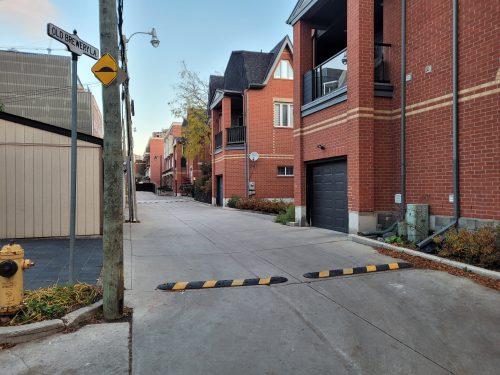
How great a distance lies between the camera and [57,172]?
36.5 feet

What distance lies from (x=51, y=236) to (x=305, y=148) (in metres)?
8.04

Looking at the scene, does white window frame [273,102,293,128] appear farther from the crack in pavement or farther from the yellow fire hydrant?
the yellow fire hydrant

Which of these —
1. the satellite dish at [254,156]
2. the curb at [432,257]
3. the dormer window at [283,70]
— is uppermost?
the dormer window at [283,70]

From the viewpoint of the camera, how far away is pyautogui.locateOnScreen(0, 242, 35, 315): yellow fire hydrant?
15.9 feet

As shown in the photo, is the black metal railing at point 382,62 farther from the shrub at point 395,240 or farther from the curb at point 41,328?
the curb at point 41,328

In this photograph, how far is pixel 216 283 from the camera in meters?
6.69

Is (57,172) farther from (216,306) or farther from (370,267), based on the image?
(370,267)

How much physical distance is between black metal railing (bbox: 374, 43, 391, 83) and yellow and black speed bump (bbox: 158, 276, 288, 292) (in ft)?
22.3

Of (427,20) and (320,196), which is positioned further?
(320,196)

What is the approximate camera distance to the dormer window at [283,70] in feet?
86.6

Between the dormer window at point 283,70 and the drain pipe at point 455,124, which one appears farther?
the dormer window at point 283,70

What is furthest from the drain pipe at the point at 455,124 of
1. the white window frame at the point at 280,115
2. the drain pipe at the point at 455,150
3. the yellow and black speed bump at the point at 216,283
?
the white window frame at the point at 280,115

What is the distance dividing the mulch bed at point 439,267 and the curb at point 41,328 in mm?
5668

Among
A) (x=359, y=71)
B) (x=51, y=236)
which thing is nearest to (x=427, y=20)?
(x=359, y=71)
